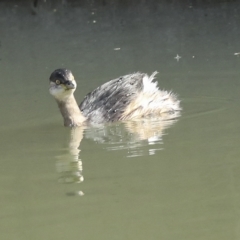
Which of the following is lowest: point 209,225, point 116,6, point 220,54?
point 209,225

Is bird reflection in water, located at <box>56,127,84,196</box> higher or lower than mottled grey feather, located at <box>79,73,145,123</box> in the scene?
lower

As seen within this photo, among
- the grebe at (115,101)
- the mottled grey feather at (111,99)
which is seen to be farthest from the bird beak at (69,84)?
the mottled grey feather at (111,99)

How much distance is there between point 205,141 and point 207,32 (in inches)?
268

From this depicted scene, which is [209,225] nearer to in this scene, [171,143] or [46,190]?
[46,190]

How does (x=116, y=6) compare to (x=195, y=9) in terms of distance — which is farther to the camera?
(x=116, y=6)

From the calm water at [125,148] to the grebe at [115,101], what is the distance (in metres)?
0.21

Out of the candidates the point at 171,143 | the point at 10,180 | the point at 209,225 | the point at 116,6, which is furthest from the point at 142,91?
the point at 116,6

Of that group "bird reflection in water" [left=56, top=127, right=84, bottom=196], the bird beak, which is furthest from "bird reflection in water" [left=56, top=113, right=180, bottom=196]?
the bird beak

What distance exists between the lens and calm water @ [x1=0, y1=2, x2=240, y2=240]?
15.3ft

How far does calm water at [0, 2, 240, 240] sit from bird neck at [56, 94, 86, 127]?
5.2 inches

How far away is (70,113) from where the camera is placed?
802 centimetres

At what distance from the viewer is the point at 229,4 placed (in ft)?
51.8

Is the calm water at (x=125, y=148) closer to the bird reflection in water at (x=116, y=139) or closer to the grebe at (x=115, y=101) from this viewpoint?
the bird reflection in water at (x=116, y=139)

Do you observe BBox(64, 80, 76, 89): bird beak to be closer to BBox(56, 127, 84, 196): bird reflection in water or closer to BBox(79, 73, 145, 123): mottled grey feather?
BBox(79, 73, 145, 123): mottled grey feather
